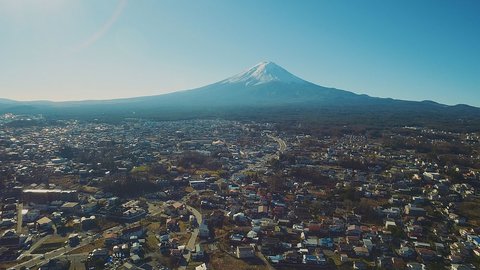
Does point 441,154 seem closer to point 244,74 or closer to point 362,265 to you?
point 362,265

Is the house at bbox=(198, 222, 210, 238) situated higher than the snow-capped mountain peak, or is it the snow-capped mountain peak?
the snow-capped mountain peak

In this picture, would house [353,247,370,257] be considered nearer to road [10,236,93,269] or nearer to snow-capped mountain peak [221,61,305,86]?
road [10,236,93,269]

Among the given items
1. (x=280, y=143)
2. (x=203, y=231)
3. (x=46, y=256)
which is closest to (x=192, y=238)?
(x=203, y=231)

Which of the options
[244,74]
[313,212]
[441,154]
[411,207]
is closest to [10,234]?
[313,212]

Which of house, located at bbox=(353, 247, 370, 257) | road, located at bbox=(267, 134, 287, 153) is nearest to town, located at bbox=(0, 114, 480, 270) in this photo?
house, located at bbox=(353, 247, 370, 257)

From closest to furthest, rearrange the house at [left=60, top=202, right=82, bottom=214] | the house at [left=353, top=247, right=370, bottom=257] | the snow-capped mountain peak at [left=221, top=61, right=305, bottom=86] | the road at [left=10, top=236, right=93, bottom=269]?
the road at [left=10, top=236, right=93, bottom=269]
the house at [left=353, top=247, right=370, bottom=257]
the house at [left=60, top=202, right=82, bottom=214]
the snow-capped mountain peak at [left=221, top=61, right=305, bottom=86]

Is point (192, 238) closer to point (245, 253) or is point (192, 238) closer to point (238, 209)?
point (245, 253)

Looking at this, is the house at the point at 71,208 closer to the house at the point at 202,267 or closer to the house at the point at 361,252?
the house at the point at 202,267
